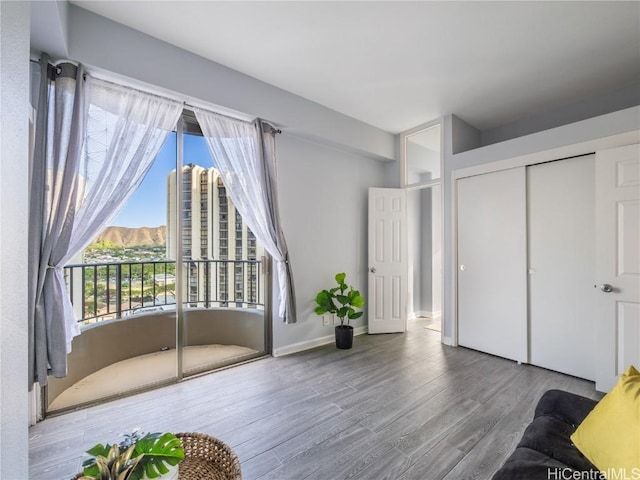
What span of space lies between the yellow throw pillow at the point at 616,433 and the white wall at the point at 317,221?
2.54 metres

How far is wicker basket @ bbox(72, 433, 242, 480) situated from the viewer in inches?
41.2

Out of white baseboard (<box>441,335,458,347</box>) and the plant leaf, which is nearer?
the plant leaf

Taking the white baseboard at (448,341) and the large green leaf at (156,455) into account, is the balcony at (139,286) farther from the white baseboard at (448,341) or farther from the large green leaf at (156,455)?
the white baseboard at (448,341)

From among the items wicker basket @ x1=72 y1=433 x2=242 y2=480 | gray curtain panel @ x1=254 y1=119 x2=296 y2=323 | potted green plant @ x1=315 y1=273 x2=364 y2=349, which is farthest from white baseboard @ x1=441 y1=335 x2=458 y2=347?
wicker basket @ x1=72 y1=433 x2=242 y2=480

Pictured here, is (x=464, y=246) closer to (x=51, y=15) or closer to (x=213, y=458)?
(x=213, y=458)

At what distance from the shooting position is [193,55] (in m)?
2.41

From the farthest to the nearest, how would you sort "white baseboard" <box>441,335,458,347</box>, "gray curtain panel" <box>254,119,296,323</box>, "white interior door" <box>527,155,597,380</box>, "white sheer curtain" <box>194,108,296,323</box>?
1. "white baseboard" <box>441,335,458,347</box>
2. "gray curtain panel" <box>254,119,296,323</box>
3. "white sheer curtain" <box>194,108,296,323</box>
4. "white interior door" <box>527,155,597,380</box>

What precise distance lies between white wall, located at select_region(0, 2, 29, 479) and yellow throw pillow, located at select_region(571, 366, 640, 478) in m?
1.83

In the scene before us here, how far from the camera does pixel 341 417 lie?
198 centimetres

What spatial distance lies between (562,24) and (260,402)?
12.0 feet

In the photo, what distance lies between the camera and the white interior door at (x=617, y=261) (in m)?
2.21

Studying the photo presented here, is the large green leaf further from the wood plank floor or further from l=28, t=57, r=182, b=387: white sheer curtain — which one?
l=28, t=57, r=182, b=387: white sheer curtain

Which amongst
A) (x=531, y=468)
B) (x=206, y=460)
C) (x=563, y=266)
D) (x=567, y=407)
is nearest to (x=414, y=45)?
(x=563, y=266)

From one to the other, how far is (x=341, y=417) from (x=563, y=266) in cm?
255
